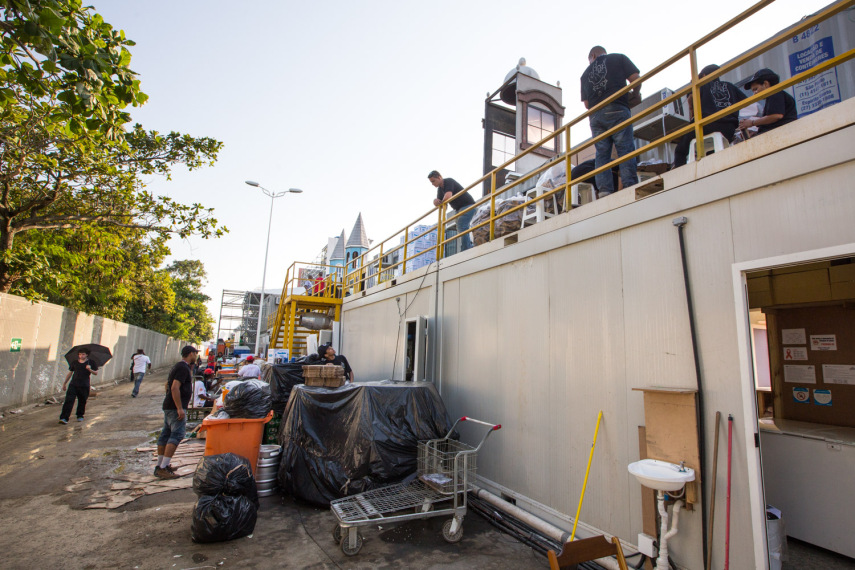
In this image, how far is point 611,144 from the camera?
5.03m

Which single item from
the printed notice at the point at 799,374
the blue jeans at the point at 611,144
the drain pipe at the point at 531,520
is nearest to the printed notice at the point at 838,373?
the printed notice at the point at 799,374

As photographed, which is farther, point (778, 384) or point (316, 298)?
point (316, 298)

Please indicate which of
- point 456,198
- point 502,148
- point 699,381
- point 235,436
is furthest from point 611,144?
point 502,148

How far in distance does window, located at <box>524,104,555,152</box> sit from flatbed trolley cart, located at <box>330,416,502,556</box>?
10093mm

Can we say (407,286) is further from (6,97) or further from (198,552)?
(6,97)

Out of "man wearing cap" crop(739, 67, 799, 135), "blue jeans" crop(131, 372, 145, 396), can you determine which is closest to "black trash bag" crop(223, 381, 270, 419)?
"man wearing cap" crop(739, 67, 799, 135)

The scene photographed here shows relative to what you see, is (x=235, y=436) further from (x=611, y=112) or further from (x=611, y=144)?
(x=611, y=112)

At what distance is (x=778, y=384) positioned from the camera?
5082mm

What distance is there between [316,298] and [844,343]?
11.6 metres

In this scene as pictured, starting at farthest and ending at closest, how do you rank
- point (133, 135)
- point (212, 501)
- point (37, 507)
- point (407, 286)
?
point (133, 135) → point (407, 286) → point (37, 507) → point (212, 501)

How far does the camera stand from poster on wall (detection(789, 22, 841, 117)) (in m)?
5.55

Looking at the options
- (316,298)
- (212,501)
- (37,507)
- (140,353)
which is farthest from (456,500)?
(140,353)

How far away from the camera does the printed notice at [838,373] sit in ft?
14.8

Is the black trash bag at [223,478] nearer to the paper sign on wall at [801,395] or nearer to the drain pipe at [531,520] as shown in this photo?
the drain pipe at [531,520]
